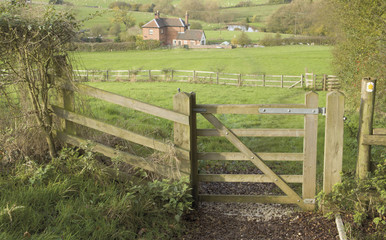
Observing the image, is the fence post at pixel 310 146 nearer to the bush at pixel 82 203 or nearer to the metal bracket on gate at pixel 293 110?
the metal bracket on gate at pixel 293 110

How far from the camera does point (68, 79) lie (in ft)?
19.0

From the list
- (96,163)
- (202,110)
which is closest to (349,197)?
(202,110)

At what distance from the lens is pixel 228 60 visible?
158ft

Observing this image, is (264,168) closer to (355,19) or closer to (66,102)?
(66,102)

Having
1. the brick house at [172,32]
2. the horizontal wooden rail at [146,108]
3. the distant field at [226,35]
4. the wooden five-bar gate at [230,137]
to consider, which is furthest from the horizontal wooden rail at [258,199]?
the distant field at [226,35]

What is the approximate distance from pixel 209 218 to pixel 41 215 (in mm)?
2209

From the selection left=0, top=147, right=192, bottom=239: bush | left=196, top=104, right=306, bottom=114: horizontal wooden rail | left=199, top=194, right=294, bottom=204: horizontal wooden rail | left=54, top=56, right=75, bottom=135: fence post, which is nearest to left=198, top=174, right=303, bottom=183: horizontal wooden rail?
left=199, top=194, right=294, bottom=204: horizontal wooden rail

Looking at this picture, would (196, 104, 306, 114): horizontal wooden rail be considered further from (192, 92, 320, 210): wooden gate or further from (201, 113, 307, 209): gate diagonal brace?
(201, 113, 307, 209): gate diagonal brace

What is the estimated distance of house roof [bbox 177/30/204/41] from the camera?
5678cm

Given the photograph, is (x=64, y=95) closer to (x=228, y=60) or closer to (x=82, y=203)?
(x=82, y=203)

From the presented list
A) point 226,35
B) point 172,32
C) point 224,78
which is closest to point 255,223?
point 224,78

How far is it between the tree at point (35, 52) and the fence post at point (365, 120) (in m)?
4.01

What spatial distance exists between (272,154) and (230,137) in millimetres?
641

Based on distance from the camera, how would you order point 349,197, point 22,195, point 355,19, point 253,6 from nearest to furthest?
point 22,195 < point 349,197 < point 355,19 < point 253,6
